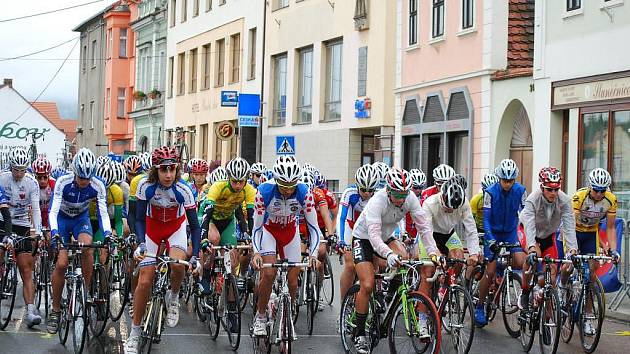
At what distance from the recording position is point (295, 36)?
40250 millimetres

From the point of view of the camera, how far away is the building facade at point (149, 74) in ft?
188

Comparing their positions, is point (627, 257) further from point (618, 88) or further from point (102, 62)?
point (102, 62)

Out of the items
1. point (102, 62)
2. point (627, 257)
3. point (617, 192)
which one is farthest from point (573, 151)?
point (102, 62)

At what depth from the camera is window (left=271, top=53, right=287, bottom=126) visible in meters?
42.0

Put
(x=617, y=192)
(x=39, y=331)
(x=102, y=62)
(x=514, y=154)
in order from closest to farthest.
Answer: (x=39, y=331)
(x=617, y=192)
(x=514, y=154)
(x=102, y=62)

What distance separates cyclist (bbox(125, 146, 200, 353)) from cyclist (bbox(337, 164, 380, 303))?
1.56 metres

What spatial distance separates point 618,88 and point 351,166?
49.7 ft

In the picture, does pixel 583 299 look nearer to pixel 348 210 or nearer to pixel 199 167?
pixel 348 210

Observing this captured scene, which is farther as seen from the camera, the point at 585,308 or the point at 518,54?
the point at 518,54

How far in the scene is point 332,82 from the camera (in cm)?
3781

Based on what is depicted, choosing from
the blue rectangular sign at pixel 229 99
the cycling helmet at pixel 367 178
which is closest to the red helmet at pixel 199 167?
the cycling helmet at pixel 367 178

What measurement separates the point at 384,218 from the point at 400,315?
128 cm

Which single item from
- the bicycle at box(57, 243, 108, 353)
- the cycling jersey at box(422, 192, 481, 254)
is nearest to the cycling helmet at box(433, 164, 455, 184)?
the cycling jersey at box(422, 192, 481, 254)

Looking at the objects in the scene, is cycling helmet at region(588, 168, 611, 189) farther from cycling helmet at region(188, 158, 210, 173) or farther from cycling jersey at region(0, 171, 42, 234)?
cycling jersey at region(0, 171, 42, 234)
